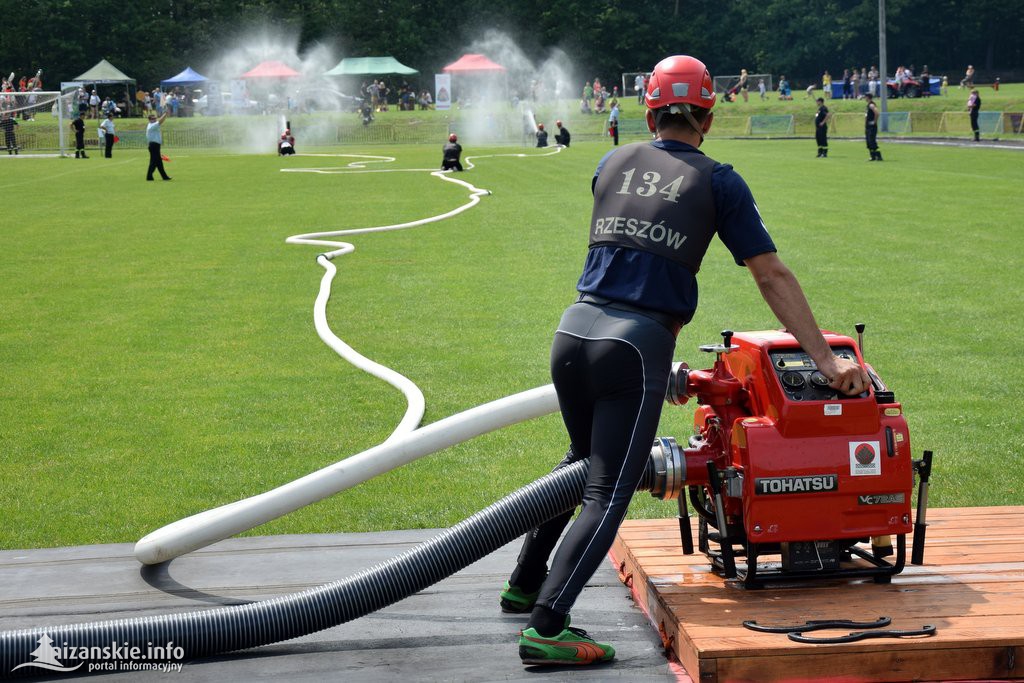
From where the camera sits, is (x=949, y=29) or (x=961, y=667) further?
(x=949, y=29)

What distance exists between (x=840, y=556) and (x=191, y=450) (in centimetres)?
450

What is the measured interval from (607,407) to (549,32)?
89.6 meters

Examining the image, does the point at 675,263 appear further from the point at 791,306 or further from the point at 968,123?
the point at 968,123

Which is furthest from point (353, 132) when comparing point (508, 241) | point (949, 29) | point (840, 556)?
point (840, 556)

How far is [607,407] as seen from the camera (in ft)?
13.8

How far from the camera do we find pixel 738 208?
13.7 ft

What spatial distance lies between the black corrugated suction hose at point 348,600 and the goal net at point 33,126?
48.6 metres

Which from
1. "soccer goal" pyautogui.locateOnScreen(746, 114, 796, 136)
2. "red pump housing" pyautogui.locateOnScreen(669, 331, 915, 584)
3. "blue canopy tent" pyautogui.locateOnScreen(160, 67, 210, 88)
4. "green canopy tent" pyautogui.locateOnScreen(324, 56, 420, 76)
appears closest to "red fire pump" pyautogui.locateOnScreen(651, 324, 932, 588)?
"red pump housing" pyautogui.locateOnScreen(669, 331, 915, 584)

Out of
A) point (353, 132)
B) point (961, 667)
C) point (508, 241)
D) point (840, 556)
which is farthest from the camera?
point (353, 132)

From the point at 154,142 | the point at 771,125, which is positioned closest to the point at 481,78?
the point at 771,125

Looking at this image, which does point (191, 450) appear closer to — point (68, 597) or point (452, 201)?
point (68, 597)

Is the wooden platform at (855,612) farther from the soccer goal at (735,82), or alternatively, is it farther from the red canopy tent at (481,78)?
the soccer goal at (735,82)

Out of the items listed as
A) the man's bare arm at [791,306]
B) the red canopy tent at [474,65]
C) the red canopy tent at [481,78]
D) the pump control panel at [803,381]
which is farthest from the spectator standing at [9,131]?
the man's bare arm at [791,306]

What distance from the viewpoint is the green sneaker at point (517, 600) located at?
4863 millimetres
